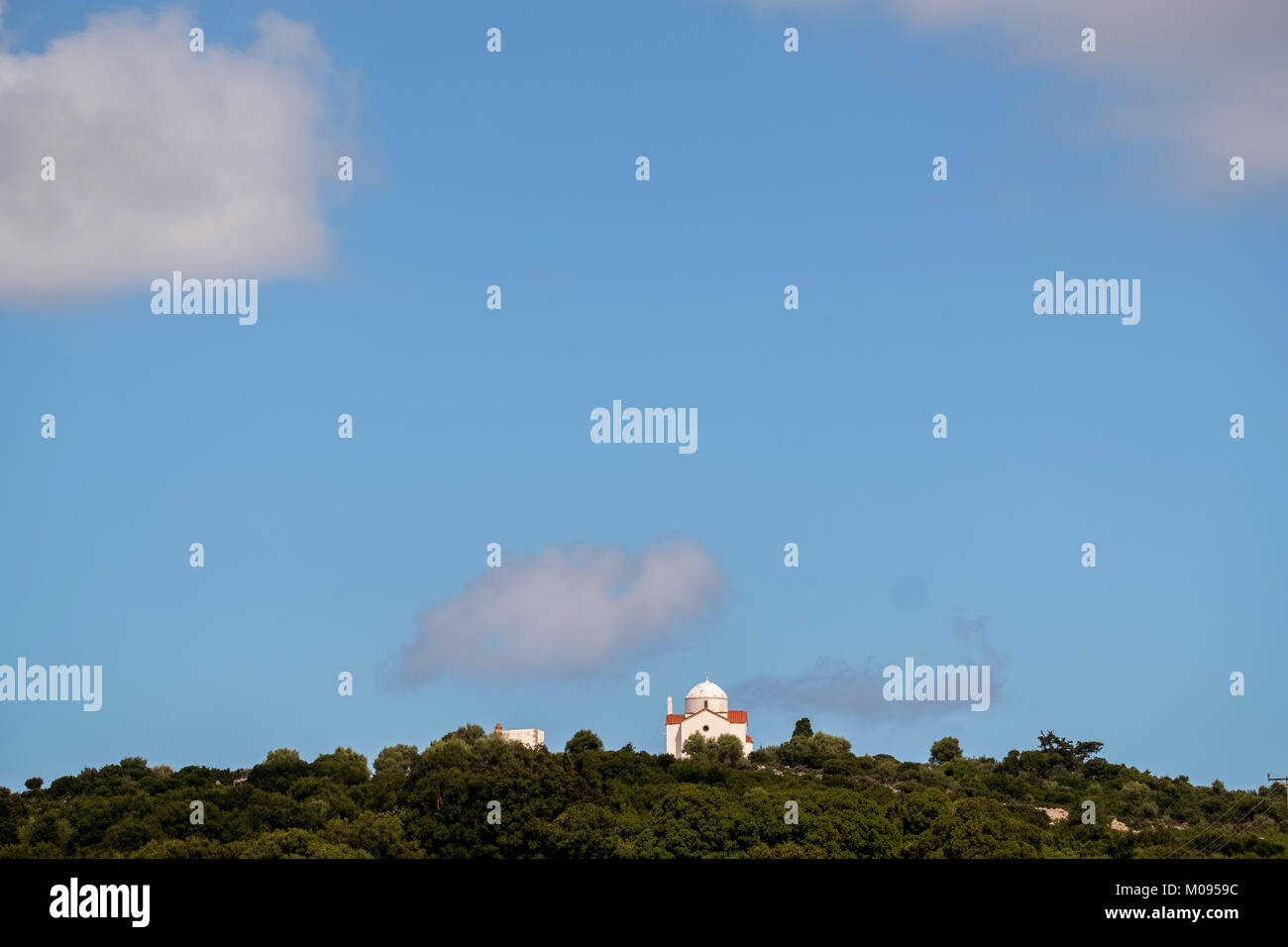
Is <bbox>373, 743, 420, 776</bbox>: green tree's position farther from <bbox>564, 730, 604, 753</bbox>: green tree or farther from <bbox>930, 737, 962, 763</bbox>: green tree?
<bbox>930, 737, 962, 763</bbox>: green tree

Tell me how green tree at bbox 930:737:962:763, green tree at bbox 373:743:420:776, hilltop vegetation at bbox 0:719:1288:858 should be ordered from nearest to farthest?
hilltop vegetation at bbox 0:719:1288:858 → green tree at bbox 373:743:420:776 → green tree at bbox 930:737:962:763

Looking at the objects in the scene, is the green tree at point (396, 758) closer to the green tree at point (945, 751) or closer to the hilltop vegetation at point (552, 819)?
the hilltop vegetation at point (552, 819)

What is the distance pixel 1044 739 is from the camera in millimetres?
179625

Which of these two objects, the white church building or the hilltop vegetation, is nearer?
the hilltop vegetation

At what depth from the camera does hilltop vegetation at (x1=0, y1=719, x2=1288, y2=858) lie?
92250 mm

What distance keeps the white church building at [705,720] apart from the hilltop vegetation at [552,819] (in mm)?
46941

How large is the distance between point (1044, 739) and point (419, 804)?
96.2m

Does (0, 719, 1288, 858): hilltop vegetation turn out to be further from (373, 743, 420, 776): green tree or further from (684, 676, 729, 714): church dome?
(684, 676, 729, 714): church dome

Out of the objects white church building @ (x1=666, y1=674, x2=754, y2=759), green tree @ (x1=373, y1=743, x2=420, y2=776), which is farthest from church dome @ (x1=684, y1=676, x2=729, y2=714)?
green tree @ (x1=373, y1=743, x2=420, y2=776)

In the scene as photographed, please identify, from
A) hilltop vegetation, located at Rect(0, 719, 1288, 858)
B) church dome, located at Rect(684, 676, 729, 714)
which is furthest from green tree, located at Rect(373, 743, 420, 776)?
church dome, located at Rect(684, 676, 729, 714)

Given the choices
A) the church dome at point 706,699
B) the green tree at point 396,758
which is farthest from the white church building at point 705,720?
the green tree at point 396,758

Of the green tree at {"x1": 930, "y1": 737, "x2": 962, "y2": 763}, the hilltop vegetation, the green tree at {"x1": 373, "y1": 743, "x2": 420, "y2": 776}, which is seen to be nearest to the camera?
the hilltop vegetation
